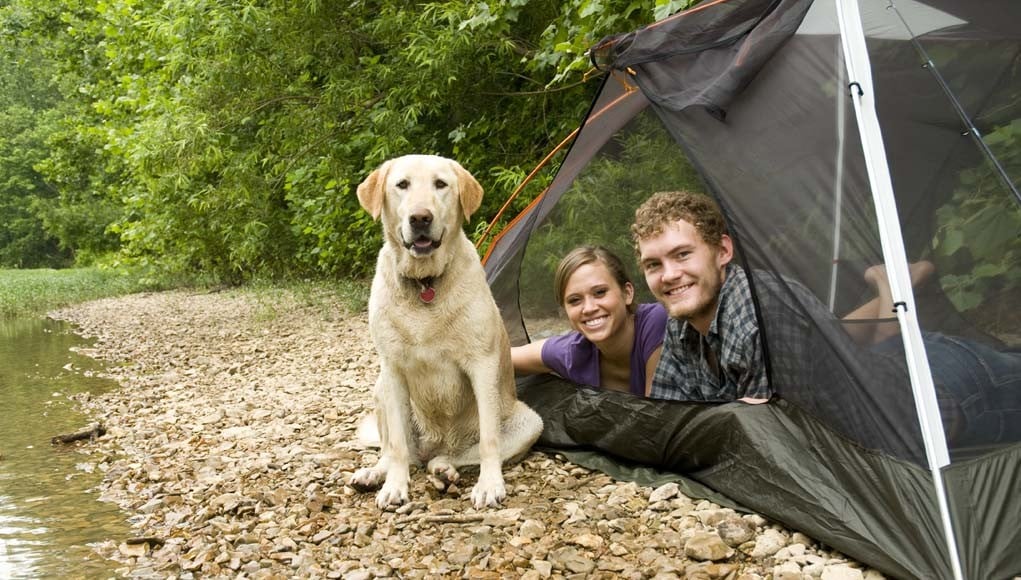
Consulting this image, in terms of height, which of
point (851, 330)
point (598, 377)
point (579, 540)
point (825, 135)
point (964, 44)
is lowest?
point (579, 540)

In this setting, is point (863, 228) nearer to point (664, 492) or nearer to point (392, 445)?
point (664, 492)

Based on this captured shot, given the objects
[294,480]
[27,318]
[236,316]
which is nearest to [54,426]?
[294,480]

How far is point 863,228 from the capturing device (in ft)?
8.78

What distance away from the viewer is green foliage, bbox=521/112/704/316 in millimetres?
4254

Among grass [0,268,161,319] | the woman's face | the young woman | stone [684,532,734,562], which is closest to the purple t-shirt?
the young woman

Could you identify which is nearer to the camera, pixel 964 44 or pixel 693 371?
pixel 964 44

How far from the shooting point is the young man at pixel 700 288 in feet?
11.0

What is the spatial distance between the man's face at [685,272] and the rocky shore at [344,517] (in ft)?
2.52

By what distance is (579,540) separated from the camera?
3.01m

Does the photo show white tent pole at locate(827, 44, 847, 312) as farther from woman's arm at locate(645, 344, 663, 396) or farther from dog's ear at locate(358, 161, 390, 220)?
dog's ear at locate(358, 161, 390, 220)

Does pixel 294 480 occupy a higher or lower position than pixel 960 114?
lower

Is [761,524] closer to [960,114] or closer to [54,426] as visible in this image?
[960,114]

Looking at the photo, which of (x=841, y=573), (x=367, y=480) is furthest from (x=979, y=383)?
(x=367, y=480)

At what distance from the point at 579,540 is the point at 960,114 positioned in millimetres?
1959
